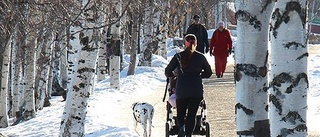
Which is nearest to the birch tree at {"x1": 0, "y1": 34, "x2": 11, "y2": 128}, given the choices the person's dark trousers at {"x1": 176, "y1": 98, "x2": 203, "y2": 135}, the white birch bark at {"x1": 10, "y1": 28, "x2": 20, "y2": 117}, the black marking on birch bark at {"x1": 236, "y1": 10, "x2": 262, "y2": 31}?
the white birch bark at {"x1": 10, "y1": 28, "x2": 20, "y2": 117}

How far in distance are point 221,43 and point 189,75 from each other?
33.0 feet

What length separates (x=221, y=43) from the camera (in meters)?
19.5

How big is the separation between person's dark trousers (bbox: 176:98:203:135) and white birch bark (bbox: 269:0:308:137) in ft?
13.3

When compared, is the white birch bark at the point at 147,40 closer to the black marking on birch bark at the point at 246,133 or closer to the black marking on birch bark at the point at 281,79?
the black marking on birch bark at the point at 246,133

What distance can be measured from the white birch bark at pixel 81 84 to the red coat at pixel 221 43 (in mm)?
8508

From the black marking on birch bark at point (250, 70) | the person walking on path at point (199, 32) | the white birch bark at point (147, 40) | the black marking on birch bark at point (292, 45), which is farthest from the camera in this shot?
the white birch bark at point (147, 40)

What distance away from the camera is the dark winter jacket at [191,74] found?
9.47 metres

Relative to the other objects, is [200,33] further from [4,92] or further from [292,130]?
[292,130]

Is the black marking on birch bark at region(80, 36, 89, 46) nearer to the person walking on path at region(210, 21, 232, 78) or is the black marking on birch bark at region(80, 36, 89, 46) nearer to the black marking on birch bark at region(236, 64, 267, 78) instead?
the black marking on birch bark at region(236, 64, 267, 78)

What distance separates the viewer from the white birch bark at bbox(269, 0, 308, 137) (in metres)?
5.40

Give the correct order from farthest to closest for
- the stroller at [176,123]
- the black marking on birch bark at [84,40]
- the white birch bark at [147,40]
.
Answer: the white birch bark at [147,40] → the black marking on birch bark at [84,40] → the stroller at [176,123]

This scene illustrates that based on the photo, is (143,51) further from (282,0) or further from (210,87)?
(282,0)

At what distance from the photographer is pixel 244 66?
5.83 meters

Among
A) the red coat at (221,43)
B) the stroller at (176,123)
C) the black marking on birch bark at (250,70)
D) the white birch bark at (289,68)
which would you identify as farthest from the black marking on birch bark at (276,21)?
the red coat at (221,43)
